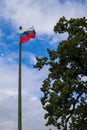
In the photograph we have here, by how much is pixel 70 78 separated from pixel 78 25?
4852mm

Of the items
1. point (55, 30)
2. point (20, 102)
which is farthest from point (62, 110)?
A: point (20, 102)

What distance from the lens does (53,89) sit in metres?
39.5

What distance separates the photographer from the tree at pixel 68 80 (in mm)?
38438

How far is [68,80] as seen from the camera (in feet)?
126

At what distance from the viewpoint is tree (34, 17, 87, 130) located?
38.4 metres

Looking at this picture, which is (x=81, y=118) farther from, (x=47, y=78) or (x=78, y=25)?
(x=78, y=25)

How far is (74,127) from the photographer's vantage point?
125ft

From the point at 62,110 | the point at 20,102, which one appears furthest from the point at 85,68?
the point at 20,102

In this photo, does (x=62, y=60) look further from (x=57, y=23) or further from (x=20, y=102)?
(x=20, y=102)

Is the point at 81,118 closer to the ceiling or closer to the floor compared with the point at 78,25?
closer to the floor

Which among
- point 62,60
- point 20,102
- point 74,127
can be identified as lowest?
point 20,102

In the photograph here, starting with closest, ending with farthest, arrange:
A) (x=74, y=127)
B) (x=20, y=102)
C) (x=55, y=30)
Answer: (x=20, y=102) → (x=74, y=127) → (x=55, y=30)

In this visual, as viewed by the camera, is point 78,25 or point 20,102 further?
point 78,25

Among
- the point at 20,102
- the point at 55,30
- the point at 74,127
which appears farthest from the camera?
the point at 55,30
